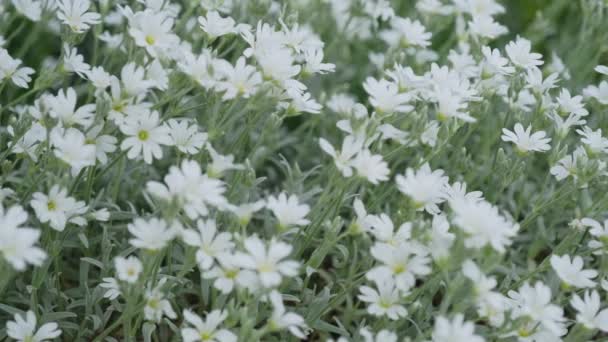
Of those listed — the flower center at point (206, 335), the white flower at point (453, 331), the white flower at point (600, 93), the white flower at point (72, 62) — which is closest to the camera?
the white flower at point (453, 331)

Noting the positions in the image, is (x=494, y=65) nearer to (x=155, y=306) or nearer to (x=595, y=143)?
(x=595, y=143)

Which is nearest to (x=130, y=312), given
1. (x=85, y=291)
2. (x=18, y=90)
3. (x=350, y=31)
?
(x=85, y=291)

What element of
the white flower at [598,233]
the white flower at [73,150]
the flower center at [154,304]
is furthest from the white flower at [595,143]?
Answer: the white flower at [73,150]

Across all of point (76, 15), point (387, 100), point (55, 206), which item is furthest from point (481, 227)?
point (76, 15)

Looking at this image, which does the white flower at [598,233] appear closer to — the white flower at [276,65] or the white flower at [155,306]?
the white flower at [276,65]

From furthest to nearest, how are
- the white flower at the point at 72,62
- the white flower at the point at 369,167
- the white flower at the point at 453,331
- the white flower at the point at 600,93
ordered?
Result: the white flower at the point at 600,93
the white flower at the point at 72,62
the white flower at the point at 369,167
the white flower at the point at 453,331
